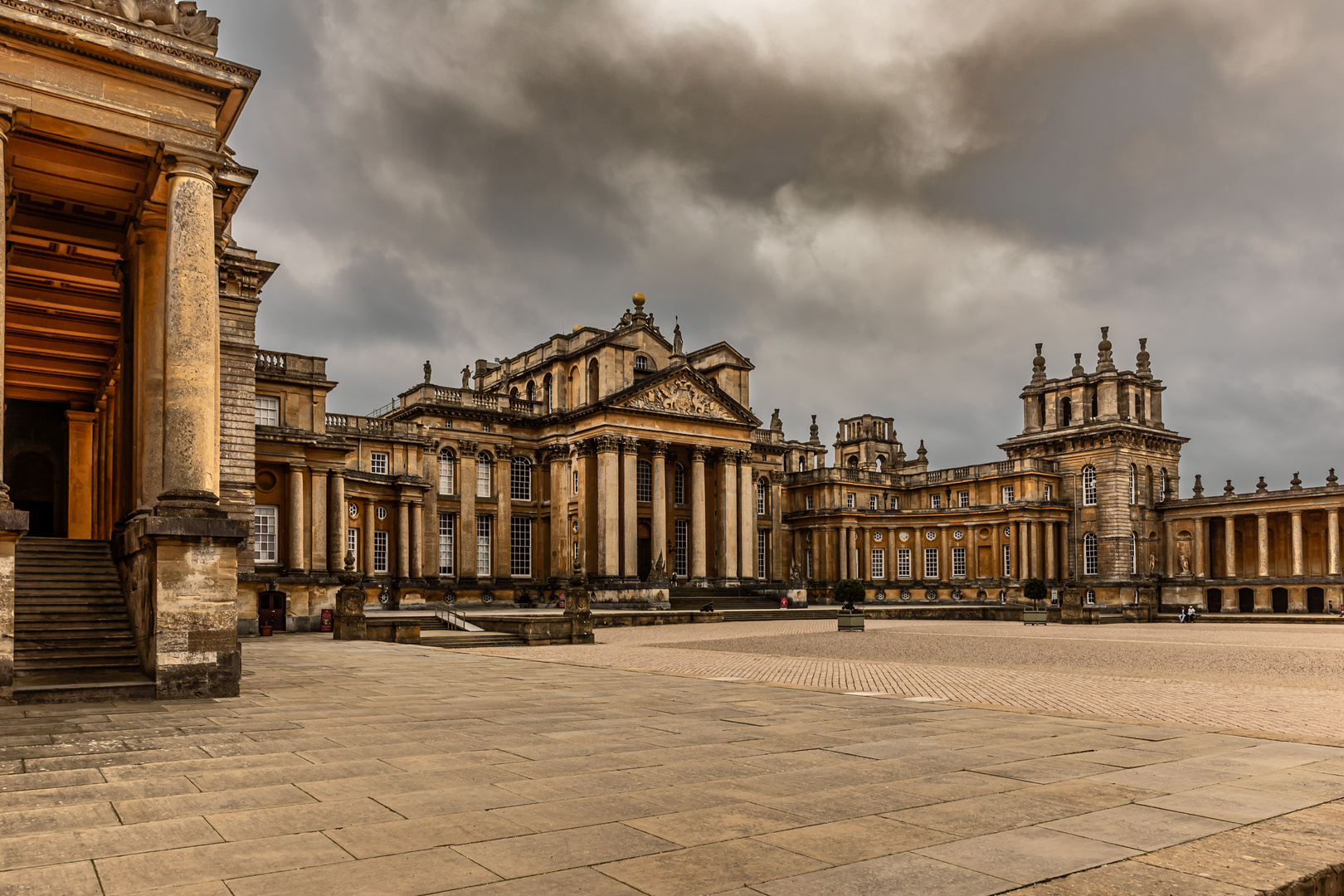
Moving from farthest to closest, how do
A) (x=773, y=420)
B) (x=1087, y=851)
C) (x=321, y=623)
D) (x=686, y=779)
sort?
1. (x=773, y=420)
2. (x=321, y=623)
3. (x=686, y=779)
4. (x=1087, y=851)

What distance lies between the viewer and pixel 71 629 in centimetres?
1370

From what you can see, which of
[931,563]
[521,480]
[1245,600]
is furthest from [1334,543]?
[521,480]

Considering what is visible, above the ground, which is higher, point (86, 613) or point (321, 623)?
point (86, 613)

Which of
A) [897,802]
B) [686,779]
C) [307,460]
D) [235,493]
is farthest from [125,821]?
[307,460]

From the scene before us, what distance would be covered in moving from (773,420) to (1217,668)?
2045 inches

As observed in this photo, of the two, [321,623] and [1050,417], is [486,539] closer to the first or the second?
[321,623]

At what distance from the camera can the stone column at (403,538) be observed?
47812mm

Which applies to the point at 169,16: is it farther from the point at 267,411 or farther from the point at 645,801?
the point at 267,411

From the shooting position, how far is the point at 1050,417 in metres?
71.4

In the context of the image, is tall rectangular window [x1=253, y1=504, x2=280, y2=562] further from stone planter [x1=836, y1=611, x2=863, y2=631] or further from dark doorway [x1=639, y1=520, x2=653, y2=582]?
dark doorway [x1=639, y1=520, x2=653, y2=582]

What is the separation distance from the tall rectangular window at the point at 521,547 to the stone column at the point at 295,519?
→ 22332mm

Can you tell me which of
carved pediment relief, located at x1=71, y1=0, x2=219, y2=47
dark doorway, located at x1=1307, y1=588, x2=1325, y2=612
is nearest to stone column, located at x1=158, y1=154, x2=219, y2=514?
carved pediment relief, located at x1=71, y1=0, x2=219, y2=47

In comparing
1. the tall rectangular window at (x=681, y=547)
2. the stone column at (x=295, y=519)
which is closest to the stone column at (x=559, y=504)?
the tall rectangular window at (x=681, y=547)

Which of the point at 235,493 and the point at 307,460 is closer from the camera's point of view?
the point at 235,493
